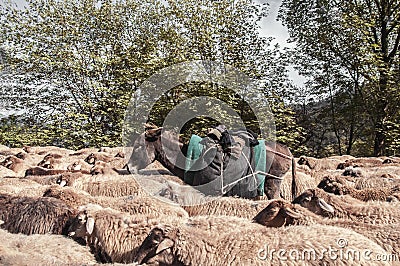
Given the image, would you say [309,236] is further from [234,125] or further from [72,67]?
[72,67]

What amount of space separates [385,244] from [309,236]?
849 millimetres

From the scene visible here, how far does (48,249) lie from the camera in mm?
4262

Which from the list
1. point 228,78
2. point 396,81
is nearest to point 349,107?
point 396,81

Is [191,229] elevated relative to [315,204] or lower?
lower

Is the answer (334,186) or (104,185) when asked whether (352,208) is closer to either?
(334,186)

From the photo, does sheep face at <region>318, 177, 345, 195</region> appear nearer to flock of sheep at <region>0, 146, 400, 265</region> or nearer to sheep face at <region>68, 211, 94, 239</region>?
flock of sheep at <region>0, 146, 400, 265</region>

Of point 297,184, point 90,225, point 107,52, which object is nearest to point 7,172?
point 90,225

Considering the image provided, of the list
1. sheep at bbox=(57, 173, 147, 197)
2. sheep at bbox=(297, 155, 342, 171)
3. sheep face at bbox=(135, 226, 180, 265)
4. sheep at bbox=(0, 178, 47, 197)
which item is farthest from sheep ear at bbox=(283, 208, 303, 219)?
sheep at bbox=(297, 155, 342, 171)

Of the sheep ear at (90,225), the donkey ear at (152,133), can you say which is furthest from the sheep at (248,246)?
the donkey ear at (152,133)

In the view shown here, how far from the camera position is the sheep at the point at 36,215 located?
5.21 meters

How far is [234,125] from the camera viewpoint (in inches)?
687

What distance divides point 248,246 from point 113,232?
165cm

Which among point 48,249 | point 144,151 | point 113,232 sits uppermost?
point 144,151

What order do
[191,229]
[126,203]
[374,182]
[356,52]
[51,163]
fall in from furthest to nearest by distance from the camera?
1. [356,52]
2. [51,163]
3. [374,182]
4. [126,203]
5. [191,229]
